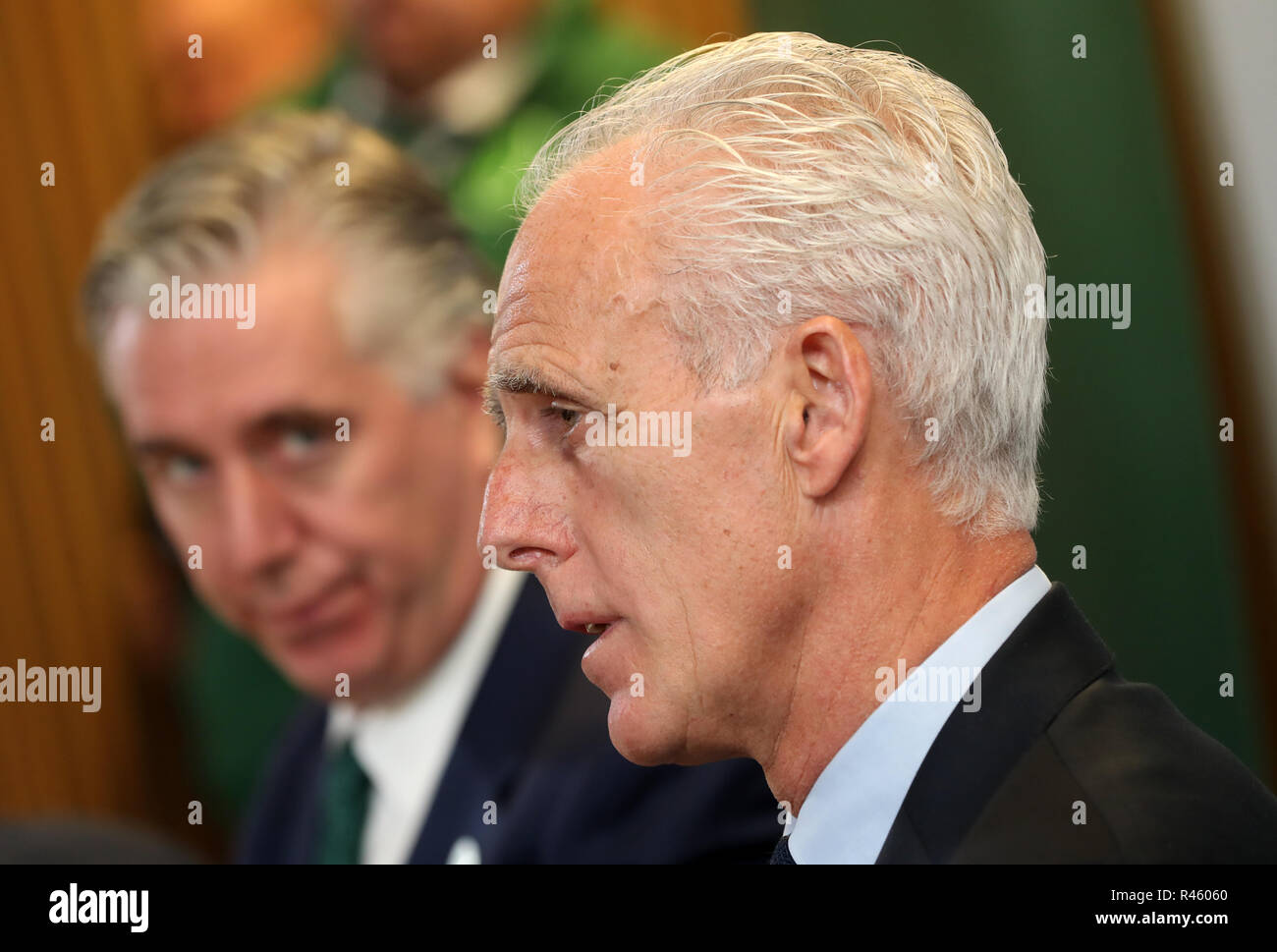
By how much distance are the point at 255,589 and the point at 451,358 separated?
0.45 meters

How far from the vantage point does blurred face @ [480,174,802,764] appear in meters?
1.01

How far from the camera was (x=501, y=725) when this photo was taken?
5.41 feet

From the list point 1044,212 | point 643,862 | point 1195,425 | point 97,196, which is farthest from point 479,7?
point 643,862

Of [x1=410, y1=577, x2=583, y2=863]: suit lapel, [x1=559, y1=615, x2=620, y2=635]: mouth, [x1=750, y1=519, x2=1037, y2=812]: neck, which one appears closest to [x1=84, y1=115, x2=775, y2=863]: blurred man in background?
[x1=410, y1=577, x2=583, y2=863]: suit lapel

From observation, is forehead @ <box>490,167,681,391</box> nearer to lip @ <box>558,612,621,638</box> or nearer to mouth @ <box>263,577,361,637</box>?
lip @ <box>558,612,621,638</box>

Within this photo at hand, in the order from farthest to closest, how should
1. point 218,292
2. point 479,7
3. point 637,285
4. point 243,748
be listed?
point 243,748 < point 479,7 < point 218,292 < point 637,285

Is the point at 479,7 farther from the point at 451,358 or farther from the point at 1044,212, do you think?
the point at 1044,212

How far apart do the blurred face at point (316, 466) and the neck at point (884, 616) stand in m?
0.96

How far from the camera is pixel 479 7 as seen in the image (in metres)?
2.17

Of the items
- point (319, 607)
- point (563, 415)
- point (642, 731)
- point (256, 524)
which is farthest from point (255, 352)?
point (642, 731)

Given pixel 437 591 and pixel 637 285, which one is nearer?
pixel 637 285

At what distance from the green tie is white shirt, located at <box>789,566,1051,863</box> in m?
0.99

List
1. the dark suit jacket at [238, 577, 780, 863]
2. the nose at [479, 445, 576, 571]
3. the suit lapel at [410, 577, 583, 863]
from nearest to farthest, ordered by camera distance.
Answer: the nose at [479, 445, 576, 571] → the dark suit jacket at [238, 577, 780, 863] → the suit lapel at [410, 577, 583, 863]

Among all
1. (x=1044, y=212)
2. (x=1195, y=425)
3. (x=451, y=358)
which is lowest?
(x=1195, y=425)
